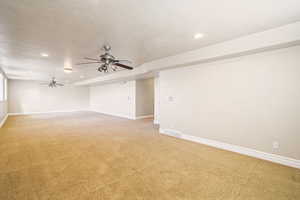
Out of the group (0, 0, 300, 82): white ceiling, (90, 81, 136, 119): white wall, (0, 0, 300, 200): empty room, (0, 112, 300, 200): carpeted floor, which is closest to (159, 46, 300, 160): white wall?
(0, 0, 300, 200): empty room

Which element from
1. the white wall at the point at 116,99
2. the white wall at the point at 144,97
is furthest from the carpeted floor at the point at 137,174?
the white wall at the point at 116,99

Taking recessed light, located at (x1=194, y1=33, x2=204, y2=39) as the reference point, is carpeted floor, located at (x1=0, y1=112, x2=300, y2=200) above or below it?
below

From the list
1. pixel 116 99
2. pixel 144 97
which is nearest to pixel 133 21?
pixel 144 97

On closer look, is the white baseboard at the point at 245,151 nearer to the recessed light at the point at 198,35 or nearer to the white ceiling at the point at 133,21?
the white ceiling at the point at 133,21

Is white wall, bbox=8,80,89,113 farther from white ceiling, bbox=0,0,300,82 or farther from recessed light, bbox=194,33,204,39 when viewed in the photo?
recessed light, bbox=194,33,204,39

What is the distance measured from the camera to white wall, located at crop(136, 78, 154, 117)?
25.1 feet

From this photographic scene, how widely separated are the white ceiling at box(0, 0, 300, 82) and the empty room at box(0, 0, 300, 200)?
0.06 ft

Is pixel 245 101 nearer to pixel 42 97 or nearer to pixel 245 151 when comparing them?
pixel 245 151

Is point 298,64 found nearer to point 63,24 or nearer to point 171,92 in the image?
point 171,92

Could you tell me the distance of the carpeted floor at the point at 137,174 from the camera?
1.82 metres

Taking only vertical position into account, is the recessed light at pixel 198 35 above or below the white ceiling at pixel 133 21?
above

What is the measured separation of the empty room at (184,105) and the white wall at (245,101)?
2 cm

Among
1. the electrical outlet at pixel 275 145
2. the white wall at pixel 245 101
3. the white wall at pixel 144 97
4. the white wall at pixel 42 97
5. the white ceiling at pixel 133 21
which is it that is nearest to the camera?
the white ceiling at pixel 133 21

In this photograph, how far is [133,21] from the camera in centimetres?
219
